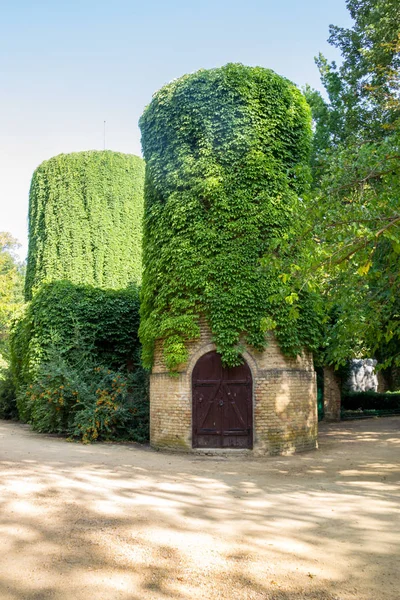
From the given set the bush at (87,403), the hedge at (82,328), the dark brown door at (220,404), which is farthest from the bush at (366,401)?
the dark brown door at (220,404)

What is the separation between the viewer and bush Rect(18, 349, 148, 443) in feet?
49.9

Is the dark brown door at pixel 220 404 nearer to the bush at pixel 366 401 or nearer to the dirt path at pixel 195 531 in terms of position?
the dirt path at pixel 195 531

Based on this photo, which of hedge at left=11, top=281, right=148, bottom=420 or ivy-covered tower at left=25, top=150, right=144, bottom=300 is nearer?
hedge at left=11, top=281, right=148, bottom=420

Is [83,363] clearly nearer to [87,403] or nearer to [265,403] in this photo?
[87,403]

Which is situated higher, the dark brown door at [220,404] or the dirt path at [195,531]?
the dark brown door at [220,404]

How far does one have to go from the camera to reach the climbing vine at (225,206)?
1320cm

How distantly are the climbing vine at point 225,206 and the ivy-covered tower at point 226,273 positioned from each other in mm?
27

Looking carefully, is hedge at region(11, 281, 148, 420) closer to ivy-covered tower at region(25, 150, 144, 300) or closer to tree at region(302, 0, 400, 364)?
ivy-covered tower at region(25, 150, 144, 300)

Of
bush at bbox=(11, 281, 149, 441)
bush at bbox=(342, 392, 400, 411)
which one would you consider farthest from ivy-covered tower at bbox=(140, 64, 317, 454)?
bush at bbox=(342, 392, 400, 411)

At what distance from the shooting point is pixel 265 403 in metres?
13.0

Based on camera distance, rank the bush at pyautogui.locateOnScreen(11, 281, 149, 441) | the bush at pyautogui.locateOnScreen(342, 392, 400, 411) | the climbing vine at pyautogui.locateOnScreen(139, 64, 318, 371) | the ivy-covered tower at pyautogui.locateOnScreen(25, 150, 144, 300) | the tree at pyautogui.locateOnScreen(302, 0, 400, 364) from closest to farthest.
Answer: the tree at pyautogui.locateOnScreen(302, 0, 400, 364) < the climbing vine at pyautogui.locateOnScreen(139, 64, 318, 371) < the bush at pyautogui.locateOnScreen(11, 281, 149, 441) < the ivy-covered tower at pyautogui.locateOnScreen(25, 150, 144, 300) < the bush at pyautogui.locateOnScreen(342, 392, 400, 411)

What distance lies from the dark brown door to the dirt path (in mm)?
1641

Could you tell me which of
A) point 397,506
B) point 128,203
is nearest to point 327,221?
point 397,506

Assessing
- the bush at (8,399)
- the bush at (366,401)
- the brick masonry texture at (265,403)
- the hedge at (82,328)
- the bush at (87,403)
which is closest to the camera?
the brick masonry texture at (265,403)
